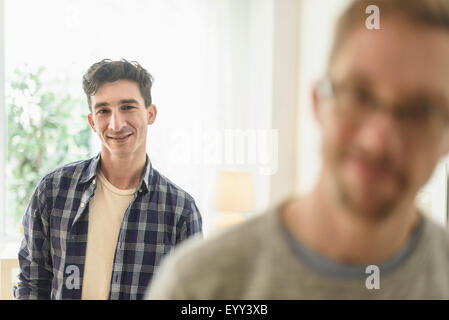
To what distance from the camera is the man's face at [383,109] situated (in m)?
0.37

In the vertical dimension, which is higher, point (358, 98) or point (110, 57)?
point (110, 57)

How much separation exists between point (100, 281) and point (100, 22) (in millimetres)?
1298

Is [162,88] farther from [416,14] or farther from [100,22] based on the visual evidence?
[416,14]

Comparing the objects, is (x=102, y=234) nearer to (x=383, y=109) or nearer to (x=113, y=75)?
(x=113, y=75)

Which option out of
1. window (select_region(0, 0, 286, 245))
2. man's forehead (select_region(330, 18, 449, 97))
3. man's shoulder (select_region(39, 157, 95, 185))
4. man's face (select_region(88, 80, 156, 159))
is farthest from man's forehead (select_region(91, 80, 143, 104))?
Result: window (select_region(0, 0, 286, 245))

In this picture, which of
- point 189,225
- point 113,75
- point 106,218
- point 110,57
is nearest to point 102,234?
point 106,218

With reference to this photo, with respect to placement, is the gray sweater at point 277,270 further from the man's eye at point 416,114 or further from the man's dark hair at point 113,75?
the man's dark hair at point 113,75

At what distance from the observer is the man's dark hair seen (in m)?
0.64

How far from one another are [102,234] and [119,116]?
0.59ft

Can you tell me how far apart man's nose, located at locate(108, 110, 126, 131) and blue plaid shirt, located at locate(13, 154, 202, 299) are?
0.06 meters

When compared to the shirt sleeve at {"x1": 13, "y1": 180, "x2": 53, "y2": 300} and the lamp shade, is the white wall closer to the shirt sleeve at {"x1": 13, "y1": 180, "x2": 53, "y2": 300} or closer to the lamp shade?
the lamp shade

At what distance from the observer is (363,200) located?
1.25ft

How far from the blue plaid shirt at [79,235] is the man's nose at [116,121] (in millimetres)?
64

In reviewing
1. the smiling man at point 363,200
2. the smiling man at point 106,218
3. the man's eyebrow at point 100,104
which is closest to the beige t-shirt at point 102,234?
the smiling man at point 106,218
